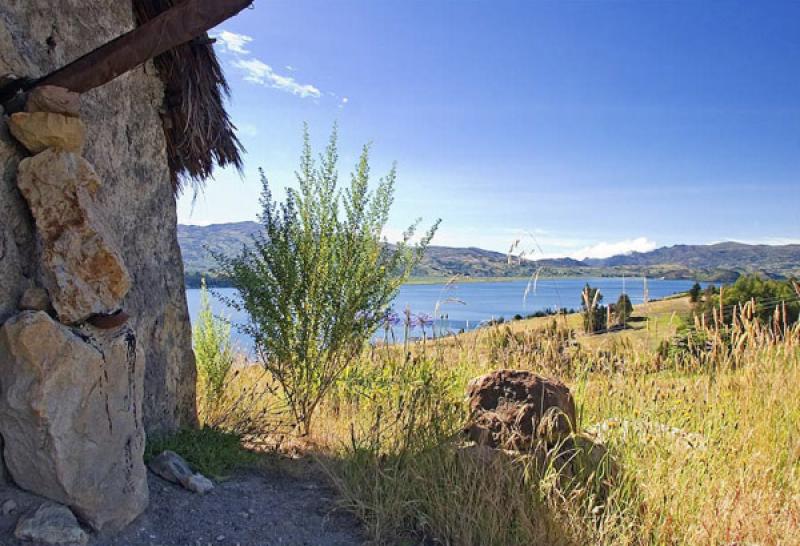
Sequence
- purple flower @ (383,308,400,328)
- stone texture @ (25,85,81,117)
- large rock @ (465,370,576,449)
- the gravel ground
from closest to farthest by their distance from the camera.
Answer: stone texture @ (25,85,81,117) < the gravel ground < large rock @ (465,370,576,449) < purple flower @ (383,308,400,328)

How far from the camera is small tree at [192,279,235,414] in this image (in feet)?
18.3

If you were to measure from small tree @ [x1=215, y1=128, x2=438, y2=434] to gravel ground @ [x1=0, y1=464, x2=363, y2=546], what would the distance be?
145 centimetres

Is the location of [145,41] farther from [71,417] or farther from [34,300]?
[71,417]

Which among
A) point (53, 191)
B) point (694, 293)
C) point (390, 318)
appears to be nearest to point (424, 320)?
point (390, 318)

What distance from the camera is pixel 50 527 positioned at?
2.50m

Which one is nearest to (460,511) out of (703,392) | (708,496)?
(708,496)

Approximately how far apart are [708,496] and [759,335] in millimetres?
1874

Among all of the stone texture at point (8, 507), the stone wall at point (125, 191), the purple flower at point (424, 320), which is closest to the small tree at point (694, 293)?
the purple flower at point (424, 320)

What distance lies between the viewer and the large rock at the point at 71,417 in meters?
2.54

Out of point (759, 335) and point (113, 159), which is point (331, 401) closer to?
point (113, 159)

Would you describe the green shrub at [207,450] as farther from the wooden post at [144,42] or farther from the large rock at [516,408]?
the wooden post at [144,42]

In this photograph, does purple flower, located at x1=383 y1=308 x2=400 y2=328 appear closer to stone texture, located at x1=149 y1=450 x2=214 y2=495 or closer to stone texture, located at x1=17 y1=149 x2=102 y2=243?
stone texture, located at x1=149 y1=450 x2=214 y2=495

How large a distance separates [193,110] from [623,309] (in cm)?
436

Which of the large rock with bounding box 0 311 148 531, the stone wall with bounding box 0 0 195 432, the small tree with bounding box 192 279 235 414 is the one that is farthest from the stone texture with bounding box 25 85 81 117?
the small tree with bounding box 192 279 235 414
